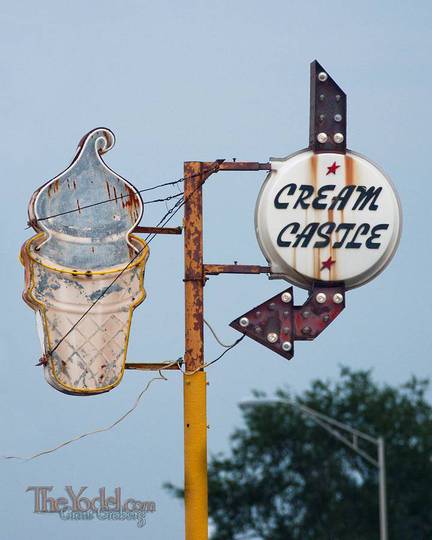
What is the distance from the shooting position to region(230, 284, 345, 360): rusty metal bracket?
69.3 ft

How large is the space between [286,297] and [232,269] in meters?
0.91

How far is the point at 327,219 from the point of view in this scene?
70.5 feet

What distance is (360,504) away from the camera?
22.8 meters

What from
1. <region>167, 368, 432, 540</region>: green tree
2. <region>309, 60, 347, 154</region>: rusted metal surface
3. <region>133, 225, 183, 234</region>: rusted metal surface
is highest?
<region>309, 60, 347, 154</region>: rusted metal surface

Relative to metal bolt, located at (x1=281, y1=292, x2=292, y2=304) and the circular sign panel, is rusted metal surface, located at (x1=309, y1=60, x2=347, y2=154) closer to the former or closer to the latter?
the circular sign panel

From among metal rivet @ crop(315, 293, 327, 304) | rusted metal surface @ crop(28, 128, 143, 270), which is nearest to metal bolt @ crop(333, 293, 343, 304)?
metal rivet @ crop(315, 293, 327, 304)

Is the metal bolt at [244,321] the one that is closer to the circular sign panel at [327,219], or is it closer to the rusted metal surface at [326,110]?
the circular sign panel at [327,219]

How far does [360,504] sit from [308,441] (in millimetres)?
1987

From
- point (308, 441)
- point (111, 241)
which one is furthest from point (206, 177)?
point (308, 441)

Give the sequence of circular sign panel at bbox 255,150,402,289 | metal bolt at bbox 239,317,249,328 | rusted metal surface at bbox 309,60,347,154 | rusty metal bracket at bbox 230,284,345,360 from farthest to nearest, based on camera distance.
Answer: rusted metal surface at bbox 309,60,347,154
circular sign panel at bbox 255,150,402,289
rusty metal bracket at bbox 230,284,345,360
metal bolt at bbox 239,317,249,328

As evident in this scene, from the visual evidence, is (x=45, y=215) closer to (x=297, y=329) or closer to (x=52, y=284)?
(x=52, y=284)

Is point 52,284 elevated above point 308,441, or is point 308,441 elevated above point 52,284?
point 52,284

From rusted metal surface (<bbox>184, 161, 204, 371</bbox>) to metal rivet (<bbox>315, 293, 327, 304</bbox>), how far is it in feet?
5.88

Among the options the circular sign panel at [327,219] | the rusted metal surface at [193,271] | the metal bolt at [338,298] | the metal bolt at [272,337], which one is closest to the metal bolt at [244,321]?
the metal bolt at [272,337]
